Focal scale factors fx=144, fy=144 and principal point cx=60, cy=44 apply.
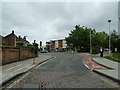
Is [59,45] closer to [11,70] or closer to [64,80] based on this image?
[11,70]

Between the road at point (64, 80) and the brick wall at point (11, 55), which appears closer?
the road at point (64, 80)

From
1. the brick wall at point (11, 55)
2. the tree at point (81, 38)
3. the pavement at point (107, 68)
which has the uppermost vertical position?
the tree at point (81, 38)

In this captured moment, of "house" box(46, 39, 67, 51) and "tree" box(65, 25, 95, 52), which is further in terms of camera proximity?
"house" box(46, 39, 67, 51)

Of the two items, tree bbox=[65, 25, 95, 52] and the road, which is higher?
tree bbox=[65, 25, 95, 52]

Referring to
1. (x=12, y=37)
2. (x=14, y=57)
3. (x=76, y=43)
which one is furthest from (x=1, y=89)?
(x=76, y=43)

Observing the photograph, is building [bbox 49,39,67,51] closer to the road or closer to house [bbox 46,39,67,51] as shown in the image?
house [bbox 46,39,67,51]

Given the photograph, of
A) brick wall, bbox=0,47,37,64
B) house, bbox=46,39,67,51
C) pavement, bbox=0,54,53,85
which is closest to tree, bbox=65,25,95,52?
brick wall, bbox=0,47,37,64

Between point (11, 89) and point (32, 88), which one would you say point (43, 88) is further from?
point (11, 89)

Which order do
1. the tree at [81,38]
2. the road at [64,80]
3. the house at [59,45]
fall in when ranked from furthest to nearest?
the house at [59,45]
the tree at [81,38]
the road at [64,80]

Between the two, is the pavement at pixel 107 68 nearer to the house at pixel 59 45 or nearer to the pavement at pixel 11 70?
the pavement at pixel 11 70

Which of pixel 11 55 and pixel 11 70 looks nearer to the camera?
pixel 11 70

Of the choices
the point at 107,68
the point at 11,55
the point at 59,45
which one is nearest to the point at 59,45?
the point at 59,45

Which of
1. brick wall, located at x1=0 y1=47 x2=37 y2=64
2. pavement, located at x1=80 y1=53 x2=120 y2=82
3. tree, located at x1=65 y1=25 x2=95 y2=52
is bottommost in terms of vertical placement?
pavement, located at x1=80 y1=53 x2=120 y2=82

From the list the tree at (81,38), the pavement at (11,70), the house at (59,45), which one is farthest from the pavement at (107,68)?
the house at (59,45)
